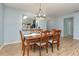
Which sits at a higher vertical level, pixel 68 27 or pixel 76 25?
pixel 76 25

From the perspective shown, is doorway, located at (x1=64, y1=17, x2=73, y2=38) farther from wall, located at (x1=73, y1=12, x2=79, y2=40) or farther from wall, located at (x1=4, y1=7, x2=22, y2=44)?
wall, located at (x1=4, y1=7, x2=22, y2=44)

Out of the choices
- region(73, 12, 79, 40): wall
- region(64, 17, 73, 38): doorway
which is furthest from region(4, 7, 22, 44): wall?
region(64, 17, 73, 38): doorway

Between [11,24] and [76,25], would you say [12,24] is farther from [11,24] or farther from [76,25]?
[76,25]

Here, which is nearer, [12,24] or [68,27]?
[12,24]

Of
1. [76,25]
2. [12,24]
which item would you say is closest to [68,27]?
[76,25]

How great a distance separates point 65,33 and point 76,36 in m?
1.74

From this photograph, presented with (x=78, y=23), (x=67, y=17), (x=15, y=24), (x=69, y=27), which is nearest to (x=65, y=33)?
(x=69, y=27)

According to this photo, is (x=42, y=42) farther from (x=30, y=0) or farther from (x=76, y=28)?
(x=76, y=28)

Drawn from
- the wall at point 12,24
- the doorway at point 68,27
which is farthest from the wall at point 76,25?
the wall at point 12,24

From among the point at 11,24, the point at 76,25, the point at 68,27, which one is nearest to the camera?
the point at 11,24

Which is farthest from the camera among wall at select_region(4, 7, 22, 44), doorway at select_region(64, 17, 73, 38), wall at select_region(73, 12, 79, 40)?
doorway at select_region(64, 17, 73, 38)

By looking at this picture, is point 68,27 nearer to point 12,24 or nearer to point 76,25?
point 76,25

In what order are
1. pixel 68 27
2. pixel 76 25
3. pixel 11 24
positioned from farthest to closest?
pixel 68 27, pixel 76 25, pixel 11 24

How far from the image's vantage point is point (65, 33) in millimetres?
8594
